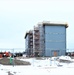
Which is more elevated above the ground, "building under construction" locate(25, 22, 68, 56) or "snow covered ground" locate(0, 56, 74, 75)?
"building under construction" locate(25, 22, 68, 56)

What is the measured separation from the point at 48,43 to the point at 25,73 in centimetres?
5714

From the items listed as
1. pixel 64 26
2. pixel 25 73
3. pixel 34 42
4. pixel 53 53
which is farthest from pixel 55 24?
pixel 25 73

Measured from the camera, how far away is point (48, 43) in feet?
235

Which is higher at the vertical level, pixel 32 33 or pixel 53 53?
pixel 32 33

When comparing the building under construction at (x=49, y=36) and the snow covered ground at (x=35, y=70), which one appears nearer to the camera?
the snow covered ground at (x=35, y=70)

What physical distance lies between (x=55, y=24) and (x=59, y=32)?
129 inches

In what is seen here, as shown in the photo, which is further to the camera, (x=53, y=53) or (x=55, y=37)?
(x=55, y=37)

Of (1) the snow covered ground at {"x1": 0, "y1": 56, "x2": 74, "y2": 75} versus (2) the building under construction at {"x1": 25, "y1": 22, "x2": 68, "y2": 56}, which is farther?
(2) the building under construction at {"x1": 25, "y1": 22, "x2": 68, "y2": 56}

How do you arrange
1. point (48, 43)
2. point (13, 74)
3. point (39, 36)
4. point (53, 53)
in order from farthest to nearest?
point (39, 36)
point (48, 43)
point (53, 53)
point (13, 74)

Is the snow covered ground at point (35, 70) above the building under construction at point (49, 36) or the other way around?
the other way around

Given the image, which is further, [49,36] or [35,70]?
[49,36]

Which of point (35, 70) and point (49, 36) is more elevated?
point (49, 36)

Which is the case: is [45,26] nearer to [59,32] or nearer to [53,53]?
[59,32]

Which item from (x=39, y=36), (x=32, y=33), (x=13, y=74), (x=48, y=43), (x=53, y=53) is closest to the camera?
(x=13, y=74)
